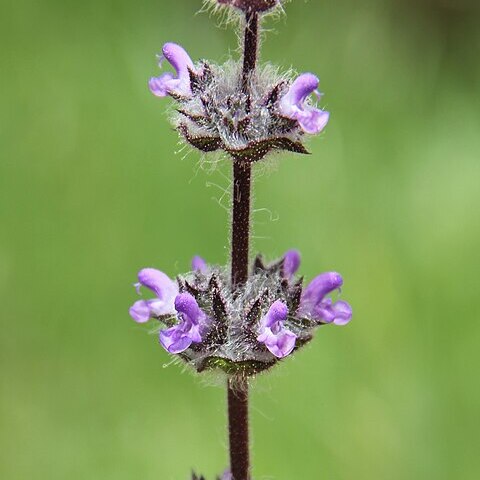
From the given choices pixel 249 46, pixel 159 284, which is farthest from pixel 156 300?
pixel 249 46

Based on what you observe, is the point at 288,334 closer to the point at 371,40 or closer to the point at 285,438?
the point at 285,438

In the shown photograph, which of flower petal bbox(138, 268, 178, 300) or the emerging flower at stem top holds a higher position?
the emerging flower at stem top

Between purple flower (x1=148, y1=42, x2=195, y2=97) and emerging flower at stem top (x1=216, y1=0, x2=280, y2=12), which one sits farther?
purple flower (x1=148, y1=42, x2=195, y2=97)

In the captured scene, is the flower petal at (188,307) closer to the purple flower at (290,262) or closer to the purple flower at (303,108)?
the purple flower at (290,262)

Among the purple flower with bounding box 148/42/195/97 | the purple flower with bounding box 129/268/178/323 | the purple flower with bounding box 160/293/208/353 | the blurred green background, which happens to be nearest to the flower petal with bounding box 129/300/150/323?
the purple flower with bounding box 129/268/178/323

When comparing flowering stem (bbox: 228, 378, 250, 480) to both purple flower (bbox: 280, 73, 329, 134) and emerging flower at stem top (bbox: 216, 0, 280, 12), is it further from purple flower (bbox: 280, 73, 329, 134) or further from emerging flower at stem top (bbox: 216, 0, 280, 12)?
emerging flower at stem top (bbox: 216, 0, 280, 12)

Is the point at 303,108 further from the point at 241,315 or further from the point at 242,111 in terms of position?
the point at 241,315

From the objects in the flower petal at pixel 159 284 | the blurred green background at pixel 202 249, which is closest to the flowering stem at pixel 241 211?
the flower petal at pixel 159 284
